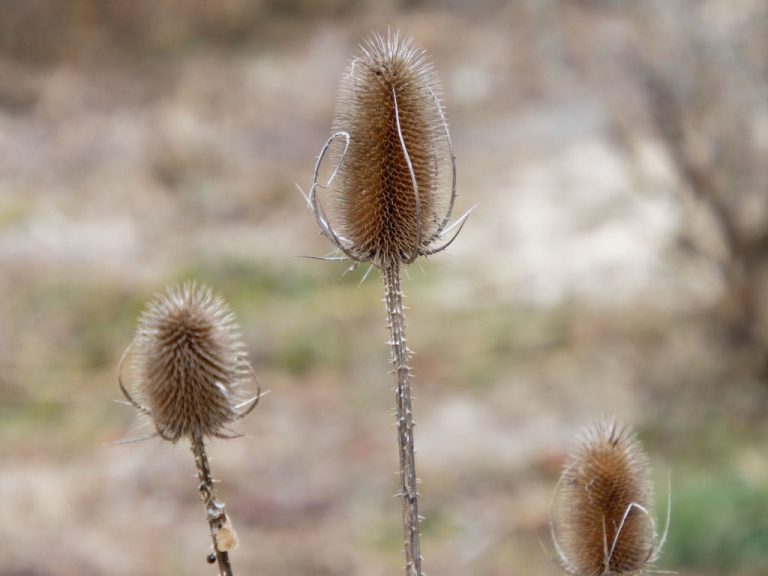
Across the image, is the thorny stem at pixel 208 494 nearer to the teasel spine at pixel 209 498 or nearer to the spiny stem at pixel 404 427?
the teasel spine at pixel 209 498

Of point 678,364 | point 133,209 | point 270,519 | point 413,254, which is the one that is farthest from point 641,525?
point 133,209

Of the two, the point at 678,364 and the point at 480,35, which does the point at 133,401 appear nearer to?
the point at 678,364

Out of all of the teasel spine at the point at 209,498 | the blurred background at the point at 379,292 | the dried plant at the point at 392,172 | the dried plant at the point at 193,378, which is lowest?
the teasel spine at the point at 209,498

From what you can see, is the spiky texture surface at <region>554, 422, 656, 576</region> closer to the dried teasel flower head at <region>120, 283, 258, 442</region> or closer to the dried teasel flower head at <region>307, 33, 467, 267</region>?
the dried teasel flower head at <region>307, 33, 467, 267</region>

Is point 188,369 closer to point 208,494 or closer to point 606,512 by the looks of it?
point 208,494

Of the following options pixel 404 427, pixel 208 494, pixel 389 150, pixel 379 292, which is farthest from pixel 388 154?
pixel 379 292

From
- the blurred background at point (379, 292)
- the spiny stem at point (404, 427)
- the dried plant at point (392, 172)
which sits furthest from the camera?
the blurred background at point (379, 292)

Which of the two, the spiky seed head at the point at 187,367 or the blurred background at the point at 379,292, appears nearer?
the spiky seed head at the point at 187,367

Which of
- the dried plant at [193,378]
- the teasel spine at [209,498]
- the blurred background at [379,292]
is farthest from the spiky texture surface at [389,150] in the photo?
the blurred background at [379,292]
